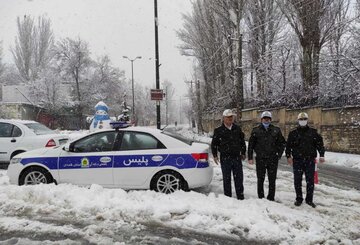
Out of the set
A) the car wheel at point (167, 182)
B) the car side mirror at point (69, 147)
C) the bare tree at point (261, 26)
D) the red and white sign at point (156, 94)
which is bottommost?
the car wheel at point (167, 182)

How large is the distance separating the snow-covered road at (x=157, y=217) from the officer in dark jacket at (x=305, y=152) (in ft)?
1.30

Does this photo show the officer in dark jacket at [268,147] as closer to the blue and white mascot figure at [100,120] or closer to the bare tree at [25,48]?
the blue and white mascot figure at [100,120]

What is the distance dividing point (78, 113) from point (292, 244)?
50.9 meters

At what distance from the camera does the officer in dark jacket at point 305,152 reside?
6254 millimetres

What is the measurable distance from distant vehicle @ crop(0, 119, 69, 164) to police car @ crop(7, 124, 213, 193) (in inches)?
115

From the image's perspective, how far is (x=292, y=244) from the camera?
457 centimetres

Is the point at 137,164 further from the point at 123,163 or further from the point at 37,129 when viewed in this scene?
the point at 37,129

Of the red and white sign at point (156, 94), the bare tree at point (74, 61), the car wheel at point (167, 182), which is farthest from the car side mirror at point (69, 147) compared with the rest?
the bare tree at point (74, 61)

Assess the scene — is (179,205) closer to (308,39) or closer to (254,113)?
(308,39)

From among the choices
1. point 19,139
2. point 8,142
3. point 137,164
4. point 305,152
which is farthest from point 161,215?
point 8,142

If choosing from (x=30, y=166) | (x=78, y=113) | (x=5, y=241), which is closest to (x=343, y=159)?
(x=30, y=166)

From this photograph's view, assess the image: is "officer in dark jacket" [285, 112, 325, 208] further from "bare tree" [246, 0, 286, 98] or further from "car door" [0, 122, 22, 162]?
"bare tree" [246, 0, 286, 98]

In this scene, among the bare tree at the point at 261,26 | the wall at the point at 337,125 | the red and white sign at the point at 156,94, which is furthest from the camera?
the bare tree at the point at 261,26

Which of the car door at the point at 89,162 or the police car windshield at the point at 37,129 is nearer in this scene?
the car door at the point at 89,162
